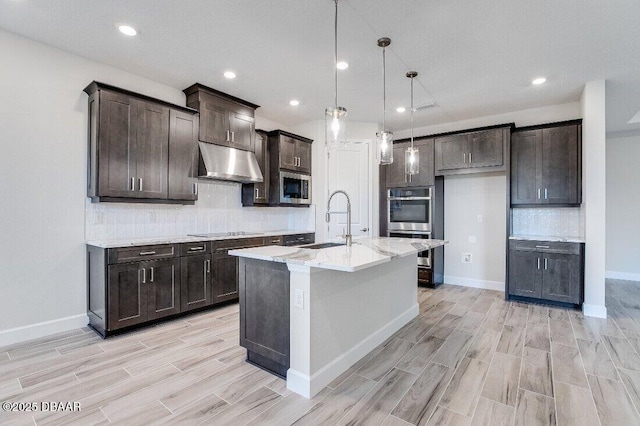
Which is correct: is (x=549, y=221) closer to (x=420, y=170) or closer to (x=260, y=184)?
(x=420, y=170)

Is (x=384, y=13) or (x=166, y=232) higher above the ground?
(x=384, y=13)

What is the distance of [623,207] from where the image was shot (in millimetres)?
5820

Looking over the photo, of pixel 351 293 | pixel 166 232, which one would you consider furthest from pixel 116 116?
pixel 351 293

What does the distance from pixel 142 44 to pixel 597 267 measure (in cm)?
564

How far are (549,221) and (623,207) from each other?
8.44 feet

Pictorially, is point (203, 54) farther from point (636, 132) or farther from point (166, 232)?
point (636, 132)

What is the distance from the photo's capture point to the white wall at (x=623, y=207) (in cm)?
572

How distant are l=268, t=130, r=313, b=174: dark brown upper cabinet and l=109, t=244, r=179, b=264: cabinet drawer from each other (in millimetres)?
2183

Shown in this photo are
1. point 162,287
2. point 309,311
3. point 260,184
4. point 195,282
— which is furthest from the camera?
point 260,184

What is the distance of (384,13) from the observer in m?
2.52

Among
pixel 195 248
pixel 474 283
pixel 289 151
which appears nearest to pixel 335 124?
pixel 195 248

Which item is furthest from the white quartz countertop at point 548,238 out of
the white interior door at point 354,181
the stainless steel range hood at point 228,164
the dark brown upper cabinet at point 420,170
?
the stainless steel range hood at point 228,164

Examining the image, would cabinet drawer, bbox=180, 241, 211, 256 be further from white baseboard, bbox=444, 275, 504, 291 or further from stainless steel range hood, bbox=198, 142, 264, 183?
white baseboard, bbox=444, 275, 504, 291

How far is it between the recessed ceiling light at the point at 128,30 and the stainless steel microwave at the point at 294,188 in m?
2.63
